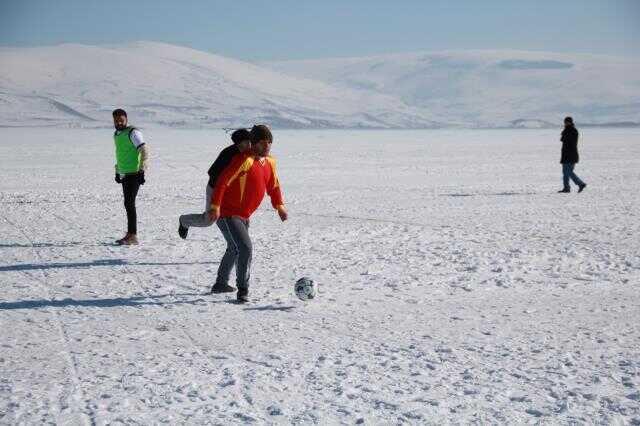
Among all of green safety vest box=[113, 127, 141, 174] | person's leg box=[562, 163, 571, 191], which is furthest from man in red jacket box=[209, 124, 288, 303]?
person's leg box=[562, 163, 571, 191]

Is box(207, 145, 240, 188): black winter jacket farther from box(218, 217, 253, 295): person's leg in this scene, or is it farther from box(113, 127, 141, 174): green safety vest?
box(113, 127, 141, 174): green safety vest

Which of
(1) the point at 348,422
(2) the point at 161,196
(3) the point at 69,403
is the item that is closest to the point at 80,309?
(3) the point at 69,403

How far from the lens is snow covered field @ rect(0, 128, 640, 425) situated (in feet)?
12.6

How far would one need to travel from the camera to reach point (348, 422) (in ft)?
11.8

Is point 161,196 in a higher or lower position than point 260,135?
lower

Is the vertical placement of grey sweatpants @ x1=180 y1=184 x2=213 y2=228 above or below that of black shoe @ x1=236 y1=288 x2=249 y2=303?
above

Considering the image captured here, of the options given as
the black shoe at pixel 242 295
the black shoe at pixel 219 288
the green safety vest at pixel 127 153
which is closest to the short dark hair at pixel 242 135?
the black shoe at pixel 242 295

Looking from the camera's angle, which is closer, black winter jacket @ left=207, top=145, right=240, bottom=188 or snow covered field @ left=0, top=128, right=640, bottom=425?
snow covered field @ left=0, top=128, right=640, bottom=425

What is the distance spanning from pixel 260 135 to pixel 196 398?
240 centimetres

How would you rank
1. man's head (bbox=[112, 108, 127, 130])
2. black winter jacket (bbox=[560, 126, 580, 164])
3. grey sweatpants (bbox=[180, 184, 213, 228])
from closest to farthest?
grey sweatpants (bbox=[180, 184, 213, 228]) < man's head (bbox=[112, 108, 127, 130]) < black winter jacket (bbox=[560, 126, 580, 164])

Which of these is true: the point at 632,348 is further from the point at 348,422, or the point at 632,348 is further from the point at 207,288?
the point at 207,288

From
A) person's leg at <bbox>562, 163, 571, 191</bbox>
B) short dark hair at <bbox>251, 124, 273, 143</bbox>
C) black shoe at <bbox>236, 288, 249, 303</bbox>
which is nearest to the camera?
short dark hair at <bbox>251, 124, 273, 143</bbox>

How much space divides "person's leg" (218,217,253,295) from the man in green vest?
3.12 metres

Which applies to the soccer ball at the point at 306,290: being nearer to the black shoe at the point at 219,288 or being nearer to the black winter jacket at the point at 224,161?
the black shoe at the point at 219,288
